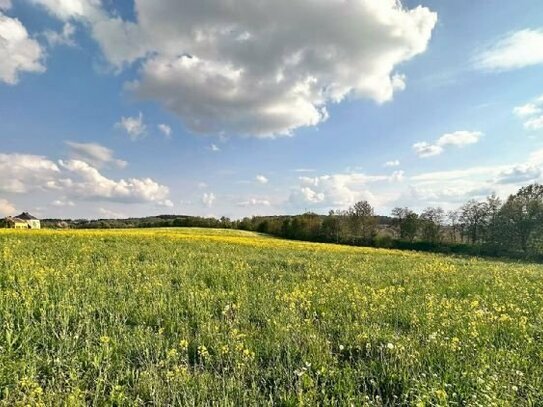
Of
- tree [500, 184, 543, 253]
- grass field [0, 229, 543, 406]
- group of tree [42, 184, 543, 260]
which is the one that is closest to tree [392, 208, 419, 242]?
group of tree [42, 184, 543, 260]

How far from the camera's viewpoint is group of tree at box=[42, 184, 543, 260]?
202 feet

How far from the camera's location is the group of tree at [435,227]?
61562mm

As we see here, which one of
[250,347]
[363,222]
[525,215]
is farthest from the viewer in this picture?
[363,222]

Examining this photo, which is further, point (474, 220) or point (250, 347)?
point (474, 220)

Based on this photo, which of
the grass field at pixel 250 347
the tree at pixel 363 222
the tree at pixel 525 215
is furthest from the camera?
the tree at pixel 363 222

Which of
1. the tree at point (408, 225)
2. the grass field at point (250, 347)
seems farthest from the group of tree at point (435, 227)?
the grass field at point (250, 347)

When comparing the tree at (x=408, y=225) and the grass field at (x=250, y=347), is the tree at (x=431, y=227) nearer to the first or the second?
the tree at (x=408, y=225)

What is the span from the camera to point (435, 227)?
8038cm

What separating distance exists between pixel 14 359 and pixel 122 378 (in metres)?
1.65

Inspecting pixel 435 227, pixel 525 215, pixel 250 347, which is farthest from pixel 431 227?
pixel 250 347

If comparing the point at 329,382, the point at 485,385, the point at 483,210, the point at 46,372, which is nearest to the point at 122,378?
the point at 46,372

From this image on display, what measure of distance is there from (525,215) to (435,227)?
19730mm

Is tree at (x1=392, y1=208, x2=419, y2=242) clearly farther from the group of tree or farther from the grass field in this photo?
the grass field

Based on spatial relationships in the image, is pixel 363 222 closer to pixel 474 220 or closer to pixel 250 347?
pixel 474 220
